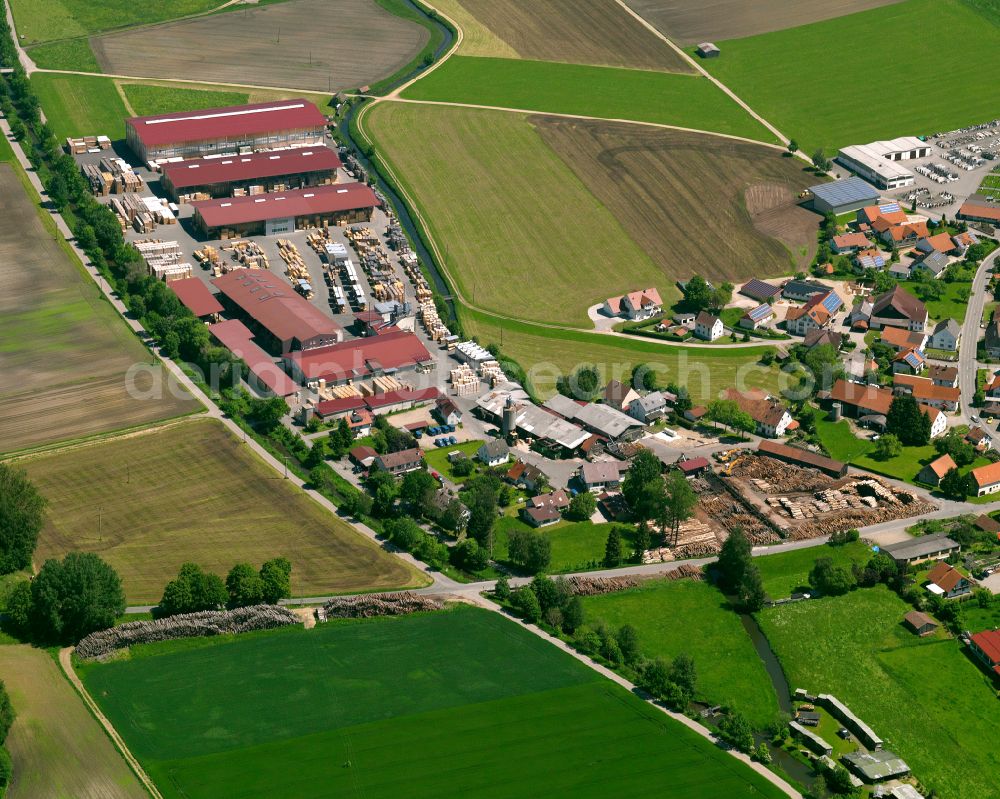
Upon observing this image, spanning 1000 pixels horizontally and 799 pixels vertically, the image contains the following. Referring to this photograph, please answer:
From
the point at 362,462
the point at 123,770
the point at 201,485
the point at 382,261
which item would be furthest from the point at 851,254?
the point at 123,770

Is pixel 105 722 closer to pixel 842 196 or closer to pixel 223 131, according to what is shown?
pixel 223 131

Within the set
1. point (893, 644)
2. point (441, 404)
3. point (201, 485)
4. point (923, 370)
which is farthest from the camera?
point (923, 370)

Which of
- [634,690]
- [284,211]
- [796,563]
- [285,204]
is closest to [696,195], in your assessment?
[285,204]

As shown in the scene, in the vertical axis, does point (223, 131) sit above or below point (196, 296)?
above

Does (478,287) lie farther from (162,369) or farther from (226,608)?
(226,608)

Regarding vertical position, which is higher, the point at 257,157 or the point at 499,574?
the point at 257,157
